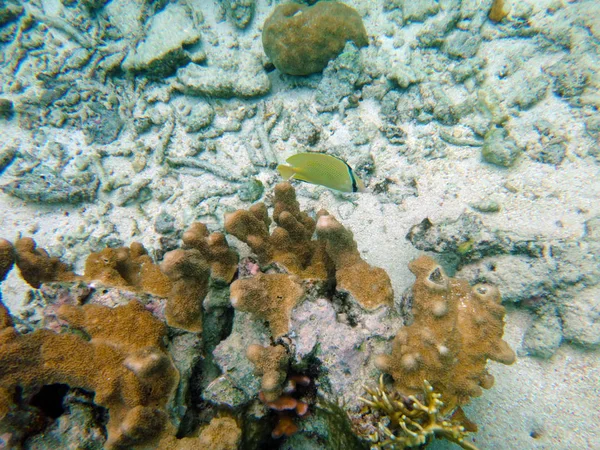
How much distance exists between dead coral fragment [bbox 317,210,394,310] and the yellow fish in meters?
0.46

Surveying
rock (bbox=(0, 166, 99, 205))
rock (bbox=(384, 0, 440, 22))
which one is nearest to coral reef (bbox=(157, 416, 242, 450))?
rock (bbox=(0, 166, 99, 205))

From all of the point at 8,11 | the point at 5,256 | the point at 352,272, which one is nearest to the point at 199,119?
the point at 5,256

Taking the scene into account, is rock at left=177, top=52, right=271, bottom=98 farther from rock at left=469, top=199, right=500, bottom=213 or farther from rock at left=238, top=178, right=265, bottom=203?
rock at left=469, top=199, right=500, bottom=213

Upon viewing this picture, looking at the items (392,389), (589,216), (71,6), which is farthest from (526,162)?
(71,6)

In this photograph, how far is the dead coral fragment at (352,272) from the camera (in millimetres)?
2410

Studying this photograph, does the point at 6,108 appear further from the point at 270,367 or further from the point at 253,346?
the point at 270,367

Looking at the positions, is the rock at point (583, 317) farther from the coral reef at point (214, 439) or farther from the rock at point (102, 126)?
the rock at point (102, 126)

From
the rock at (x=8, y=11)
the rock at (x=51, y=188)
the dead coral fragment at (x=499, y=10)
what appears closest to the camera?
the rock at (x=51, y=188)

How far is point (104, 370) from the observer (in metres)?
2.09

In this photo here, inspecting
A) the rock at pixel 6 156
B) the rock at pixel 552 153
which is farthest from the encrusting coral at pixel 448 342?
the rock at pixel 6 156

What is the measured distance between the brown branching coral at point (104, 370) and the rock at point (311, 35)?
4.73 m

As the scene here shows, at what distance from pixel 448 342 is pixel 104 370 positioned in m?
2.53

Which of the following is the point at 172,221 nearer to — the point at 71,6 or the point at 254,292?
the point at 254,292

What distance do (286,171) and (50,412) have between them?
106 inches
